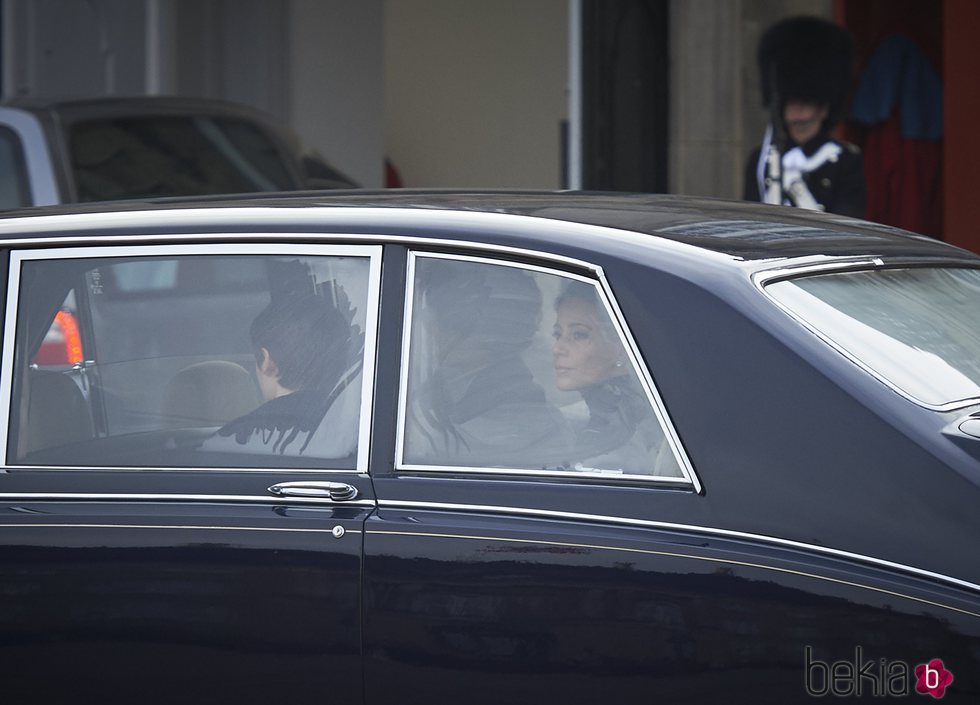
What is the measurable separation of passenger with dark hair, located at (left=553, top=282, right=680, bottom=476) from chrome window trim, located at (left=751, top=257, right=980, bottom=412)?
28 cm

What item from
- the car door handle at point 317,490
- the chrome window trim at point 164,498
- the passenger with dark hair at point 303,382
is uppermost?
the passenger with dark hair at point 303,382

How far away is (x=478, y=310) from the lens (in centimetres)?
289

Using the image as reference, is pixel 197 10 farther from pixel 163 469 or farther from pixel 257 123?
pixel 163 469

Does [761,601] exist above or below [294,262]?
below

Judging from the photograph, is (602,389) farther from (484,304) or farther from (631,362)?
(484,304)

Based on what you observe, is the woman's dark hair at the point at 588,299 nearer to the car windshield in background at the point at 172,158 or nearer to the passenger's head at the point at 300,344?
the passenger's head at the point at 300,344

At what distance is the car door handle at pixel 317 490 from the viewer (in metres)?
2.83

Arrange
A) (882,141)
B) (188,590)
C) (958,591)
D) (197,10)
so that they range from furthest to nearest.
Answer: (197,10) → (882,141) → (188,590) → (958,591)

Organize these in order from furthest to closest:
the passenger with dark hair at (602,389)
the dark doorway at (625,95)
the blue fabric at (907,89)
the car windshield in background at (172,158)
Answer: the dark doorway at (625,95) → the blue fabric at (907,89) → the car windshield in background at (172,158) → the passenger with dark hair at (602,389)

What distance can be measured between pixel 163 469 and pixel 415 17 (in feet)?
33.8

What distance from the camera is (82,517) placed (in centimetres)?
296

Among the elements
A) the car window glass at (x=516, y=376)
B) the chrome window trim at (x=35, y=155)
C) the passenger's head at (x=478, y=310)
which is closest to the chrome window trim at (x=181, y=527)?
the car window glass at (x=516, y=376)

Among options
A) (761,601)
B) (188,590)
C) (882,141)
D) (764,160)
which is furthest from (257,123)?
(761,601)

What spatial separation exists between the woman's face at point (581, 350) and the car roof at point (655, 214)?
0.13 m
